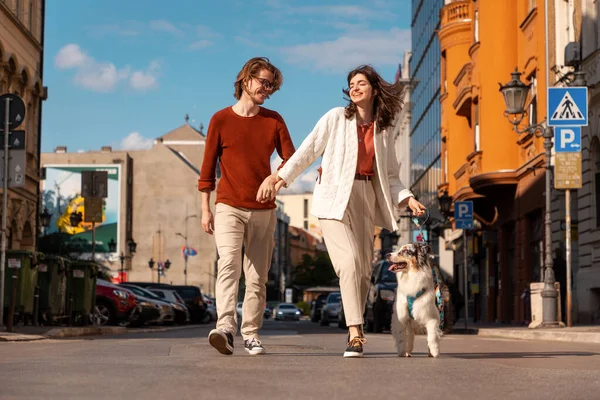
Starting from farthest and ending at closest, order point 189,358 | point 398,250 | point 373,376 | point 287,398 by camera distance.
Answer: point 398,250 → point 189,358 → point 373,376 → point 287,398

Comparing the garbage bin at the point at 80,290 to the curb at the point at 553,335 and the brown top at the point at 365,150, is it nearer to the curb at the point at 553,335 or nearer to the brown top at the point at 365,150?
the curb at the point at 553,335

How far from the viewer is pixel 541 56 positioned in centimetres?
3105

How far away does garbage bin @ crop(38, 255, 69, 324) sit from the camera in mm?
23094

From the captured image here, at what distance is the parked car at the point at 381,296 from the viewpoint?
23500 millimetres

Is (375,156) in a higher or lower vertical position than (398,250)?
higher

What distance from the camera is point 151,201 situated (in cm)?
11825

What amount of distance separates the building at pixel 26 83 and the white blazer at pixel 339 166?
1068 inches

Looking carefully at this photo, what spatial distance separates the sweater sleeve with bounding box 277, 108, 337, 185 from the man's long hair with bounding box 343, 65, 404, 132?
18 cm

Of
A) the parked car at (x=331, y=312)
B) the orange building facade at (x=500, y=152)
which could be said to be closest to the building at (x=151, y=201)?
the parked car at (x=331, y=312)

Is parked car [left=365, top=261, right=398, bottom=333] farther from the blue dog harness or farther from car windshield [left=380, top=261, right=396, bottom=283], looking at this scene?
the blue dog harness

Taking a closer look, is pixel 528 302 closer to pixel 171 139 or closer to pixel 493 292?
pixel 493 292

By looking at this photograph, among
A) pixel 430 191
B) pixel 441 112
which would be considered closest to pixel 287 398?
pixel 441 112

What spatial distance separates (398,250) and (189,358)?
72.4 inches

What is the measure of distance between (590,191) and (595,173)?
0.49 meters
